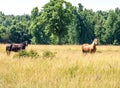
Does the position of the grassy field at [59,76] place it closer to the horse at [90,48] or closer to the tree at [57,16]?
the horse at [90,48]

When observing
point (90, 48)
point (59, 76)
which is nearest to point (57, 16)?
point (90, 48)

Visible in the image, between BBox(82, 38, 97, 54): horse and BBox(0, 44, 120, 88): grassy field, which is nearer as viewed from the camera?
BBox(0, 44, 120, 88): grassy field

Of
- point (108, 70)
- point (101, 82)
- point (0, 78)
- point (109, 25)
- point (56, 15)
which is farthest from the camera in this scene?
point (109, 25)

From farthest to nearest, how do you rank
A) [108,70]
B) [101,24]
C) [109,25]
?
1. [101,24]
2. [109,25]
3. [108,70]

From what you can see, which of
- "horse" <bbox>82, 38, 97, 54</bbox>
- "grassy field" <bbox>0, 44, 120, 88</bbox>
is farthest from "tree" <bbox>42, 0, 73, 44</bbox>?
"grassy field" <bbox>0, 44, 120, 88</bbox>

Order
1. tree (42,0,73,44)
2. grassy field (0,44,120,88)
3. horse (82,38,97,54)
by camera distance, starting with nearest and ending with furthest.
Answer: grassy field (0,44,120,88), horse (82,38,97,54), tree (42,0,73,44)

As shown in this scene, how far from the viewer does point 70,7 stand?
64938mm

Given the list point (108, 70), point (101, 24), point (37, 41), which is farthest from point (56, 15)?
point (108, 70)

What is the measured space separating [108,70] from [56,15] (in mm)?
51115

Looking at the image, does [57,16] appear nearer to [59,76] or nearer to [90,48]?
[90,48]

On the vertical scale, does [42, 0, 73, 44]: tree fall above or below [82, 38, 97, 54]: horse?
above

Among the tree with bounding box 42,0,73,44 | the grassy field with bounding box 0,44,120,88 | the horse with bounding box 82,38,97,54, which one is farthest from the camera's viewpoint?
the tree with bounding box 42,0,73,44

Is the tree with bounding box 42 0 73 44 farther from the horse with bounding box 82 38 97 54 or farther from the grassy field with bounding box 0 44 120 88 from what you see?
the grassy field with bounding box 0 44 120 88

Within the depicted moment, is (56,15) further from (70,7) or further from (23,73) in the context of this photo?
(23,73)
